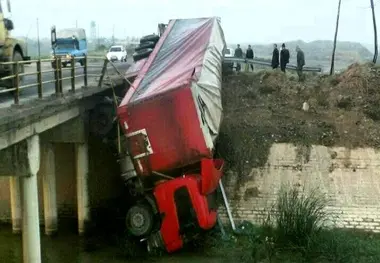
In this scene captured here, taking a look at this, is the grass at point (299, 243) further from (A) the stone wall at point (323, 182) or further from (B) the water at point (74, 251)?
(A) the stone wall at point (323, 182)

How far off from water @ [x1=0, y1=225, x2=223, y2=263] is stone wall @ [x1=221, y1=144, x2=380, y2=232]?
Result: 2.90m

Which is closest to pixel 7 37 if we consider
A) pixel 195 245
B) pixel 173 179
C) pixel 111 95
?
pixel 111 95

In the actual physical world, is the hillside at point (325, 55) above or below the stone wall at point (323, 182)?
below

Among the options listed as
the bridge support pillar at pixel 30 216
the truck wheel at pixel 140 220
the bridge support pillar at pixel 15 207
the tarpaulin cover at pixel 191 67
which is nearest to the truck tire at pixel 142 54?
the tarpaulin cover at pixel 191 67

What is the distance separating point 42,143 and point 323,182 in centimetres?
806

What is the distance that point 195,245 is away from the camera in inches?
616

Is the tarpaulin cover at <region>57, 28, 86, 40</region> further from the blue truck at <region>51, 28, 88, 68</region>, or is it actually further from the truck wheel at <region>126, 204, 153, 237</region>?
the truck wheel at <region>126, 204, 153, 237</region>

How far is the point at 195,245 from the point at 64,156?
5881 millimetres

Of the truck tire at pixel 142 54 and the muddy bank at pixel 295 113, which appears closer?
the muddy bank at pixel 295 113

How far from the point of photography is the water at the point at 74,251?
15.2 meters

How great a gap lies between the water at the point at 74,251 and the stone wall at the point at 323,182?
9.53 feet

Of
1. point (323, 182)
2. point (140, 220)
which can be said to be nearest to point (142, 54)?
point (323, 182)

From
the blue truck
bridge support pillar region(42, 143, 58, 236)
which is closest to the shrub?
bridge support pillar region(42, 143, 58, 236)

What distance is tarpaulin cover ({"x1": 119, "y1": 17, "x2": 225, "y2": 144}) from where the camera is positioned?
15156 mm
